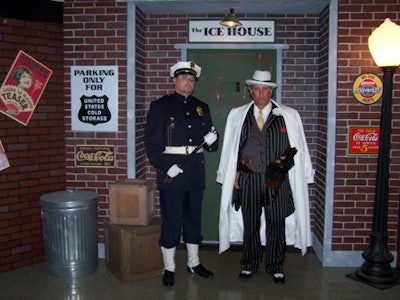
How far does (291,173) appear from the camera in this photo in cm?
426

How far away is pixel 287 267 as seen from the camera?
464cm

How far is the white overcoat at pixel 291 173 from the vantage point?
4.20 meters

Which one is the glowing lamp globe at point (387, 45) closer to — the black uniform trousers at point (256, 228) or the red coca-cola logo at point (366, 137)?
the red coca-cola logo at point (366, 137)

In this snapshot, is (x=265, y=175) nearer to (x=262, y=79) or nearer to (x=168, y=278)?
(x=262, y=79)

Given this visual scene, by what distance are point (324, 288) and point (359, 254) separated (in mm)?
751

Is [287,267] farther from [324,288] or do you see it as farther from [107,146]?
[107,146]

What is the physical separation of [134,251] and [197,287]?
27.1 inches

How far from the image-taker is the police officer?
13.3ft

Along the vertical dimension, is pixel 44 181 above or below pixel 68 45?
below

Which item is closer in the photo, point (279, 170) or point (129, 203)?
point (279, 170)

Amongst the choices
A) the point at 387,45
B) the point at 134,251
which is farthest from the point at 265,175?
the point at 387,45

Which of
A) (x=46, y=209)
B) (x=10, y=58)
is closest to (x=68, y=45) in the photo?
(x=10, y=58)

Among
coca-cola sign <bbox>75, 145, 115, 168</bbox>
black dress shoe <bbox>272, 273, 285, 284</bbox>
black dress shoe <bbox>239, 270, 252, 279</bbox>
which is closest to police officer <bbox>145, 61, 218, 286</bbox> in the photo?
black dress shoe <bbox>239, 270, 252, 279</bbox>

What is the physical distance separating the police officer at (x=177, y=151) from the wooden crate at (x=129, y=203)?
0.20m
